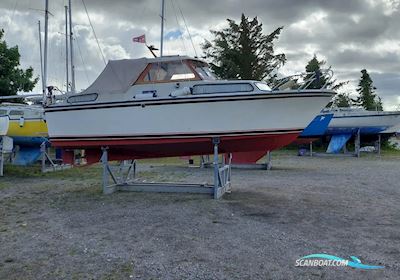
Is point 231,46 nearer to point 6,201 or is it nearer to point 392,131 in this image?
point 392,131

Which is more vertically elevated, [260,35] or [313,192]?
[260,35]

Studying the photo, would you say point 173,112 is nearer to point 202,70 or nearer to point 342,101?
point 202,70

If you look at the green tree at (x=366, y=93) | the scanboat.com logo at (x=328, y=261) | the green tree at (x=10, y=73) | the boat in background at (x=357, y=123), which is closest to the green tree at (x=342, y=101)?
the green tree at (x=366, y=93)

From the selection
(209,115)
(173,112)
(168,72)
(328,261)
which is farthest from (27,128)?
(328,261)

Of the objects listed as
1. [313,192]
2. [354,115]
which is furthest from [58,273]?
[354,115]

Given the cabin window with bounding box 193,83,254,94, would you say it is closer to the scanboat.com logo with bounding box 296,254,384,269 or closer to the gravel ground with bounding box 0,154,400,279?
the gravel ground with bounding box 0,154,400,279

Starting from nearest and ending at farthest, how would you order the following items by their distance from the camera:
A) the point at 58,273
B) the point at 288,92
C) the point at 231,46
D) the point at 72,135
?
the point at 58,273
the point at 288,92
the point at 72,135
the point at 231,46

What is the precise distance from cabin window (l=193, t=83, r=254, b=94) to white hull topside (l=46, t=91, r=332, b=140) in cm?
20

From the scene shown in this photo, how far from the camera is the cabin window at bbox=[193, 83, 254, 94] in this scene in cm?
719

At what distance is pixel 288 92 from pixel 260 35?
23.3 m

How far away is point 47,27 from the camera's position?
36.2 feet

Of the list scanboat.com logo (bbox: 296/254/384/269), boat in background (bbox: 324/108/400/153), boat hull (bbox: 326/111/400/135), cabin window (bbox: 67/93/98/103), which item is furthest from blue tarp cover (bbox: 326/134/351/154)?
scanboat.com logo (bbox: 296/254/384/269)

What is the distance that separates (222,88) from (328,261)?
4150 mm

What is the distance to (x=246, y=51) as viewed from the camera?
28.3 meters
